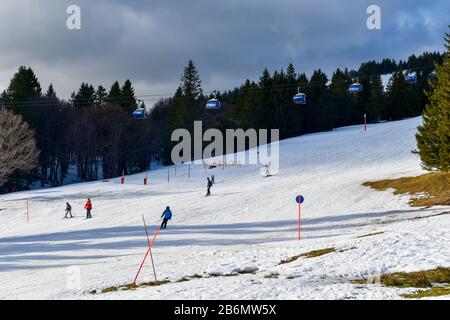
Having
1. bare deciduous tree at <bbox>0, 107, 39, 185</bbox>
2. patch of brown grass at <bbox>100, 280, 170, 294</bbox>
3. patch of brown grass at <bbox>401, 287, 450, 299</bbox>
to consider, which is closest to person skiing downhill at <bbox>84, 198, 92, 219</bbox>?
bare deciduous tree at <bbox>0, 107, 39, 185</bbox>

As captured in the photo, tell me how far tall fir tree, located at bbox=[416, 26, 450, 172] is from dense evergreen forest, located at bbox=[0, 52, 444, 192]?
46.6 m

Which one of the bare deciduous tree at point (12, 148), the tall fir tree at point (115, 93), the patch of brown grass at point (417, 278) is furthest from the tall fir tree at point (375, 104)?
the patch of brown grass at point (417, 278)

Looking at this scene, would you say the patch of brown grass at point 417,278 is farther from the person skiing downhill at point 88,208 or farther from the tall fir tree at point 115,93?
the tall fir tree at point 115,93

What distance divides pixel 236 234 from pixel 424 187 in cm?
1551

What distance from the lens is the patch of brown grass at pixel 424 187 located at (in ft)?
94.2

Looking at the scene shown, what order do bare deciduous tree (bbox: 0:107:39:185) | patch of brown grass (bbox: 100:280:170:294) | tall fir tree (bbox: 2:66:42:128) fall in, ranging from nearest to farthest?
patch of brown grass (bbox: 100:280:170:294), bare deciduous tree (bbox: 0:107:39:185), tall fir tree (bbox: 2:66:42:128)

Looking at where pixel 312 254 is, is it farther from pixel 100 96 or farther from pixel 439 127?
pixel 100 96

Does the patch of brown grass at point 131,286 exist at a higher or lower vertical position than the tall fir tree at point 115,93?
lower

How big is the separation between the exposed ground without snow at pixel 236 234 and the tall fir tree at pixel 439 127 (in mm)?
3880

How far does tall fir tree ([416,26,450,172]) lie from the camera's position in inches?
1195

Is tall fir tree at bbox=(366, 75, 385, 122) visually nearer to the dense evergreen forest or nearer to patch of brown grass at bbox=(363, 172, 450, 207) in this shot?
the dense evergreen forest

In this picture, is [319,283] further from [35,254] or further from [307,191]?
[307,191]

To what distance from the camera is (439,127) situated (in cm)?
3083

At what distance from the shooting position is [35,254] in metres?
22.3
